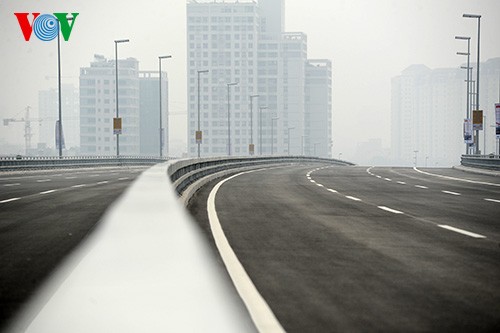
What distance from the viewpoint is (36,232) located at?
38.0ft

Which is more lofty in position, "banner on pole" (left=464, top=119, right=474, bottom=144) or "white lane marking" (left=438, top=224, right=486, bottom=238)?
"banner on pole" (left=464, top=119, right=474, bottom=144)

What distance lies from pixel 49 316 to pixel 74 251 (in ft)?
16.9

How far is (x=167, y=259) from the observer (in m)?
6.03

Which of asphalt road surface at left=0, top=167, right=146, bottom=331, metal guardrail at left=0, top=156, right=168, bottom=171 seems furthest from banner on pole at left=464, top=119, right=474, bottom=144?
asphalt road surface at left=0, top=167, right=146, bottom=331

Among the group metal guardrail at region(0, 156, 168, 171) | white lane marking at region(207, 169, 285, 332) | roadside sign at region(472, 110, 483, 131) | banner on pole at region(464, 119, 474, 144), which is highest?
roadside sign at region(472, 110, 483, 131)

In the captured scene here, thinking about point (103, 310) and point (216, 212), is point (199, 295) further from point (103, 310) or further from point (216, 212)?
point (216, 212)

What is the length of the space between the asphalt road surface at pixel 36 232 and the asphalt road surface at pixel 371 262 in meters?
1.99

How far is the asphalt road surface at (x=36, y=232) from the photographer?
23.5 feet

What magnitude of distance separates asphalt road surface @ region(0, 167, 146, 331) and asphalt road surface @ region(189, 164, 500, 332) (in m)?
1.99

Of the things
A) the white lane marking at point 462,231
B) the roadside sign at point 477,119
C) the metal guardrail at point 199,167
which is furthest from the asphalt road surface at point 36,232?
the roadside sign at point 477,119

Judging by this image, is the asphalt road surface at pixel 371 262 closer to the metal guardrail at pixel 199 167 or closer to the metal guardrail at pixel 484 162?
the metal guardrail at pixel 199 167

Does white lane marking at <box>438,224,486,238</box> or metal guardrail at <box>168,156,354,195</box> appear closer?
white lane marking at <box>438,224,486,238</box>

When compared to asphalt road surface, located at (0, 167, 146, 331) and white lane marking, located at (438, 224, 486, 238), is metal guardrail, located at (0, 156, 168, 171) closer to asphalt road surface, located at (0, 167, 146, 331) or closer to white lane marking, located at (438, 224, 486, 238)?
asphalt road surface, located at (0, 167, 146, 331)

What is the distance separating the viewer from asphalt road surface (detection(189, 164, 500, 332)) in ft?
19.7
